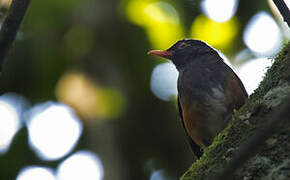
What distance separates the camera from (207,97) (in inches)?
166

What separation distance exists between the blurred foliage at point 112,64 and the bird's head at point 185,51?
3.73ft

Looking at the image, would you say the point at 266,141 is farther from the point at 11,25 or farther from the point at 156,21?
the point at 156,21

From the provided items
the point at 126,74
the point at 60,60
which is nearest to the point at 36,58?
the point at 60,60

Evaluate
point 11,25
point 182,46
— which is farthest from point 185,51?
point 11,25

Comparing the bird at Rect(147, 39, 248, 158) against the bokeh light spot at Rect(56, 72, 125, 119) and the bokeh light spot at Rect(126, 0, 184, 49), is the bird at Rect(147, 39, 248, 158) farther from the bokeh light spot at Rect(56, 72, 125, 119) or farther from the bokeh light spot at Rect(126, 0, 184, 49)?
the bokeh light spot at Rect(126, 0, 184, 49)

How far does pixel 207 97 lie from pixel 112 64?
2.43m

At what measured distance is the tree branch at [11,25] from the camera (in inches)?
90.9

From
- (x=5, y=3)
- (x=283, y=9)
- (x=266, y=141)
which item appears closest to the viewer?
(x=266, y=141)

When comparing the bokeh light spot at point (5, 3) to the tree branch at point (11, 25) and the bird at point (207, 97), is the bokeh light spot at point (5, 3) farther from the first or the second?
the tree branch at point (11, 25)

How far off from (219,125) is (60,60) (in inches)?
140

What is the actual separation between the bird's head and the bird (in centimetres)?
21

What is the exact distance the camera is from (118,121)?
620cm

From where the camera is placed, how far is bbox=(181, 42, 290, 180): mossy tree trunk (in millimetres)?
2109

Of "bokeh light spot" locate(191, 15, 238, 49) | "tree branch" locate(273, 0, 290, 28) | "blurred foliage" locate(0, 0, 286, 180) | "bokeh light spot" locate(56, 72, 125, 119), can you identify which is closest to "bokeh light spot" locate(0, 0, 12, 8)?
"blurred foliage" locate(0, 0, 286, 180)
